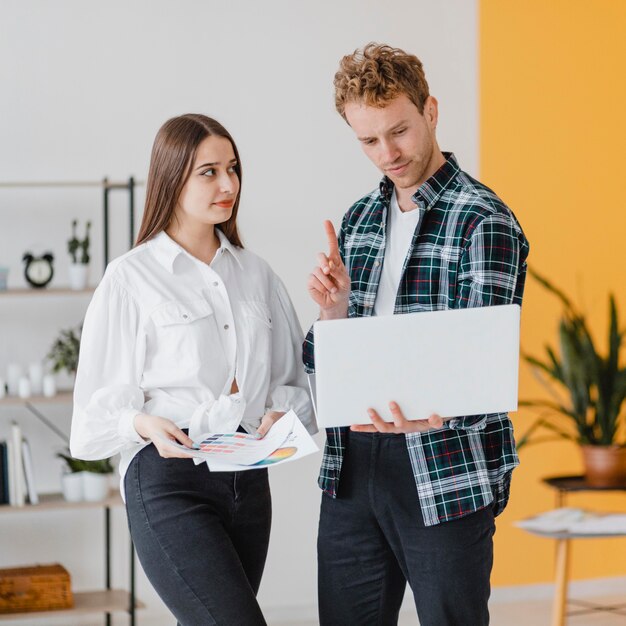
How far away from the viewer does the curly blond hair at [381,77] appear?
2.02m

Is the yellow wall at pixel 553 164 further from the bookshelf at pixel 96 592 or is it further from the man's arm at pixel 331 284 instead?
the man's arm at pixel 331 284

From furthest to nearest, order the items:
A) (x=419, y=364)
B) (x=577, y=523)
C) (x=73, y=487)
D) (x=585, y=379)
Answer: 1. (x=585, y=379)
2. (x=73, y=487)
3. (x=577, y=523)
4. (x=419, y=364)

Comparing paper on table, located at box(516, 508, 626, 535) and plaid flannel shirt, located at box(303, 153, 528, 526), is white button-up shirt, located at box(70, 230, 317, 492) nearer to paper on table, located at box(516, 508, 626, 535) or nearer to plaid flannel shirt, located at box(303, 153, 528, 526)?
plaid flannel shirt, located at box(303, 153, 528, 526)

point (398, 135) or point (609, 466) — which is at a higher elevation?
point (398, 135)

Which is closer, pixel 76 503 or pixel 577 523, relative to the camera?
pixel 577 523

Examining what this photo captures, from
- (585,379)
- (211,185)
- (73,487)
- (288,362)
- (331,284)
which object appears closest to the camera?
(331,284)

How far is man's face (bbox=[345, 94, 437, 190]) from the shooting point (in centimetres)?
203

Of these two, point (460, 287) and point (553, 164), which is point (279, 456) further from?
point (553, 164)

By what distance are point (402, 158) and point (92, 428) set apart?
85cm

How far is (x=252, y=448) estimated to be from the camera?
79.7 inches

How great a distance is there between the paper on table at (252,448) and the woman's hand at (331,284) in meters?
0.23

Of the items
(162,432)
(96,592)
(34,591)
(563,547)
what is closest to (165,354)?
(162,432)

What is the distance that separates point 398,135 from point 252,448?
70cm

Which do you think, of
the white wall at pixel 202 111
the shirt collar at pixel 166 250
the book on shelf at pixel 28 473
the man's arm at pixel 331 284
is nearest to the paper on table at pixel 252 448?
the man's arm at pixel 331 284
